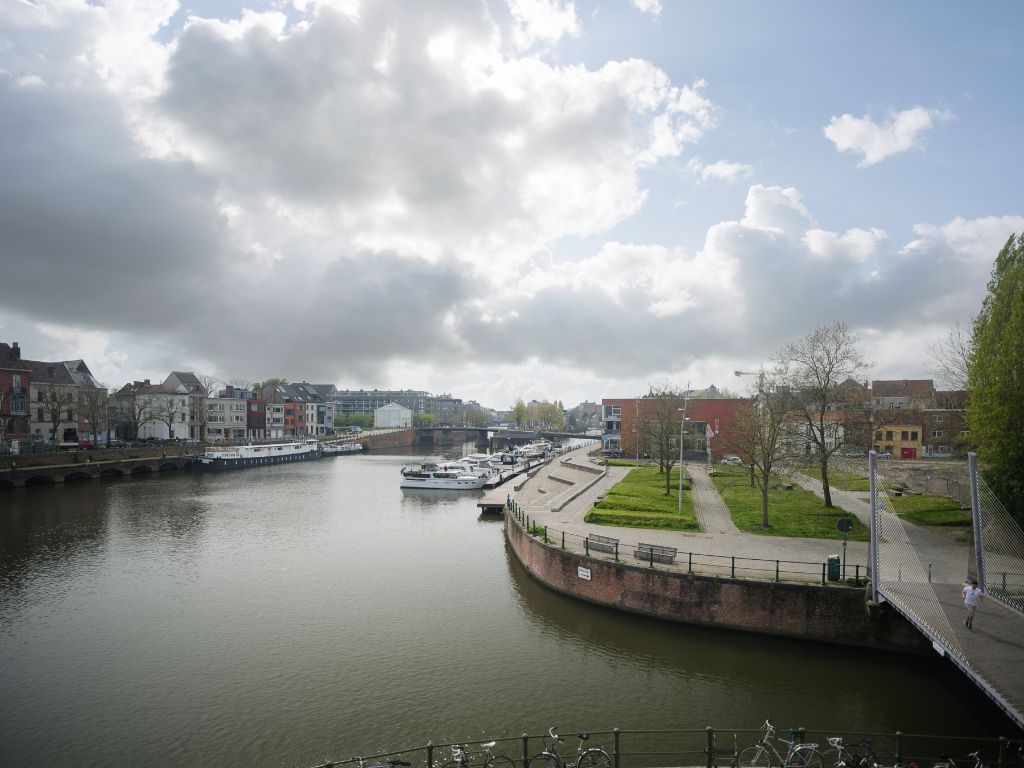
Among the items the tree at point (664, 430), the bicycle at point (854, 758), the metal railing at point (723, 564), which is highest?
the tree at point (664, 430)

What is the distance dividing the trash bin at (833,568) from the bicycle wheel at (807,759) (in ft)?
31.3

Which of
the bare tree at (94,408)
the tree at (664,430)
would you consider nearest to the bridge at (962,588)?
the tree at (664,430)

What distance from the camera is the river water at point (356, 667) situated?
16328mm

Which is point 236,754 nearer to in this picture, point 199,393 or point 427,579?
point 427,579

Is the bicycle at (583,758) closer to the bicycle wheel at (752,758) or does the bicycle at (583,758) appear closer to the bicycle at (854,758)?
the bicycle wheel at (752,758)

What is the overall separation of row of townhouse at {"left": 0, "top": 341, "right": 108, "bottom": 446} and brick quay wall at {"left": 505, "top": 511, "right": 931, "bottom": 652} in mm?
85277

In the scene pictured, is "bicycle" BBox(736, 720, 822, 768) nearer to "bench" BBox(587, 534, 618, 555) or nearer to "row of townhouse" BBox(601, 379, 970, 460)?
"bench" BBox(587, 534, 618, 555)

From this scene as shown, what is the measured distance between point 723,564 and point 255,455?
89.0 m

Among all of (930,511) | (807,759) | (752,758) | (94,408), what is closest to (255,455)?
(94,408)

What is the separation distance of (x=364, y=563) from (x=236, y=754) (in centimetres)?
1869

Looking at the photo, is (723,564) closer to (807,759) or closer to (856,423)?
(807,759)

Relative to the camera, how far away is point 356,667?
66.0 ft

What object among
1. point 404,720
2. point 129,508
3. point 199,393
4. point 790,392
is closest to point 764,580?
point 404,720

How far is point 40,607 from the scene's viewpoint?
1035 inches
